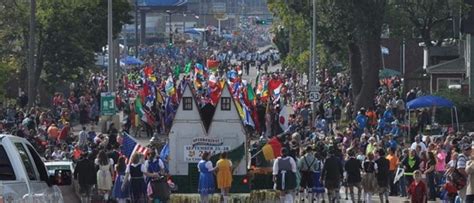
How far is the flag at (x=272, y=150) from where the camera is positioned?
28.1m

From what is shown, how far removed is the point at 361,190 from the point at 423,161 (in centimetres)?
154

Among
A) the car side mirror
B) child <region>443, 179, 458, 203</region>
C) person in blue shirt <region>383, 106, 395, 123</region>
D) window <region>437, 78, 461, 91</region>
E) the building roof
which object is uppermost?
the building roof

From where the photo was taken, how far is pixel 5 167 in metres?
15.5

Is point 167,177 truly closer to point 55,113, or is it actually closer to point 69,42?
point 55,113

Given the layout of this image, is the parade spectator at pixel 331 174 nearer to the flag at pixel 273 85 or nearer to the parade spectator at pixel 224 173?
the parade spectator at pixel 224 173

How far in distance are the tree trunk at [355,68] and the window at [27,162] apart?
43537mm

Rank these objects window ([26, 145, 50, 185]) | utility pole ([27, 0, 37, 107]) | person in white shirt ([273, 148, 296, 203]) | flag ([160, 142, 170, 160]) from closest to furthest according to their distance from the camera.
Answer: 1. window ([26, 145, 50, 185])
2. person in white shirt ([273, 148, 296, 203])
3. flag ([160, 142, 170, 160])
4. utility pole ([27, 0, 37, 107])

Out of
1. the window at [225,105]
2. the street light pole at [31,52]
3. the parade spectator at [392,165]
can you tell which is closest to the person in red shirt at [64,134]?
the street light pole at [31,52]

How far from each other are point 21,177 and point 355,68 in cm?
4610

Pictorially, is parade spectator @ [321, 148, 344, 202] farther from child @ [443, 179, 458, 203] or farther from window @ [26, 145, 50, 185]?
window @ [26, 145, 50, 185]

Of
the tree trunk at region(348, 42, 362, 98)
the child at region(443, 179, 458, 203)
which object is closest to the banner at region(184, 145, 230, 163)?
the child at region(443, 179, 458, 203)

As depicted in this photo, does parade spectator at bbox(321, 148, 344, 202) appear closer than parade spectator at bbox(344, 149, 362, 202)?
Yes

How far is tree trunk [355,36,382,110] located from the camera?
55.8 m

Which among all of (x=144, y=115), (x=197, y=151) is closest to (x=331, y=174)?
(x=197, y=151)
